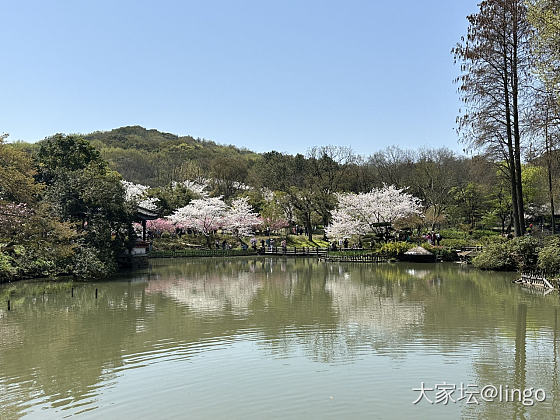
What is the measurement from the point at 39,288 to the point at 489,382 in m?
18.4

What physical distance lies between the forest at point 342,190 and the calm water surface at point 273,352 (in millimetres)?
4286

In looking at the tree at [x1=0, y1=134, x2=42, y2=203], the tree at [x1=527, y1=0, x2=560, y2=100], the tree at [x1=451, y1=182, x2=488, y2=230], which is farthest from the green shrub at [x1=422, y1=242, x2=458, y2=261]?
the tree at [x1=0, y1=134, x2=42, y2=203]

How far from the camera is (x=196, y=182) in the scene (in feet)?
197

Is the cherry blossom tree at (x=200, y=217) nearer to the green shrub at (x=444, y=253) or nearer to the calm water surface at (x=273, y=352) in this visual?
the green shrub at (x=444, y=253)


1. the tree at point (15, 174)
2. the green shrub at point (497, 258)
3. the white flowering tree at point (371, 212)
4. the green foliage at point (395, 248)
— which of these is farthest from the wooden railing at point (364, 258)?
the tree at point (15, 174)

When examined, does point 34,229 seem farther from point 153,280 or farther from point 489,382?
point 489,382

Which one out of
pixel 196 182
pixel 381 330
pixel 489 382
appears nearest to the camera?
pixel 489 382

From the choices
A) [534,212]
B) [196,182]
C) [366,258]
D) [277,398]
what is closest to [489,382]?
[277,398]

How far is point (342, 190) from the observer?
48.8 m

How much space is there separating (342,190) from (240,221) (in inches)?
439

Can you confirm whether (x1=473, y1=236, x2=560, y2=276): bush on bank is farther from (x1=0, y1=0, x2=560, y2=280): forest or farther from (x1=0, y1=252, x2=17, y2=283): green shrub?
(x1=0, y1=252, x2=17, y2=283): green shrub

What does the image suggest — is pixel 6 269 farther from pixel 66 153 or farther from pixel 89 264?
pixel 66 153

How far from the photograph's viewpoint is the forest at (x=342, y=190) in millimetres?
18906

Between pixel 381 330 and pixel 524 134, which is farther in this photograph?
pixel 524 134
